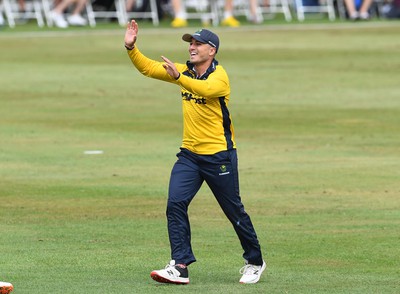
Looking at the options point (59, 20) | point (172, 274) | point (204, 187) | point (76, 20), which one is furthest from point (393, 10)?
point (172, 274)

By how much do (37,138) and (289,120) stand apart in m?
4.81

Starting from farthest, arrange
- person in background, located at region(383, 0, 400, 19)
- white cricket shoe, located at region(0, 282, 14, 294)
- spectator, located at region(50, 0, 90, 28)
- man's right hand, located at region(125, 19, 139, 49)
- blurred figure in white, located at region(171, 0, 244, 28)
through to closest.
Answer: person in background, located at region(383, 0, 400, 19) → blurred figure in white, located at region(171, 0, 244, 28) → spectator, located at region(50, 0, 90, 28) → man's right hand, located at region(125, 19, 139, 49) → white cricket shoe, located at region(0, 282, 14, 294)

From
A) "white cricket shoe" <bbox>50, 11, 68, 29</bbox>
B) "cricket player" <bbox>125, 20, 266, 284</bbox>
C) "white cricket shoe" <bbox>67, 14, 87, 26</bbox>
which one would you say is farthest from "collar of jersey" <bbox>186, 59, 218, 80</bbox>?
"white cricket shoe" <bbox>67, 14, 87, 26</bbox>

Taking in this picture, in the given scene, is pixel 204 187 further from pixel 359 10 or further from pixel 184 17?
pixel 359 10

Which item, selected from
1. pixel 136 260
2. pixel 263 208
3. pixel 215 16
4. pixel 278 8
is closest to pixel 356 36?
pixel 215 16

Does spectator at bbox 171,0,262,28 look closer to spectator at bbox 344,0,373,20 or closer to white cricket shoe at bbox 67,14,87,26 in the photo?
white cricket shoe at bbox 67,14,87,26

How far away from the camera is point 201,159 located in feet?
33.0

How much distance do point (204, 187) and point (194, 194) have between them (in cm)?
587

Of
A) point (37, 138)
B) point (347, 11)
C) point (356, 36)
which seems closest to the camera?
→ point (37, 138)

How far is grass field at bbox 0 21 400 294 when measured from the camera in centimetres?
1077

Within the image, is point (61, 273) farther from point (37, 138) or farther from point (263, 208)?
point (37, 138)

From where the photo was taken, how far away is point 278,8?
4753cm

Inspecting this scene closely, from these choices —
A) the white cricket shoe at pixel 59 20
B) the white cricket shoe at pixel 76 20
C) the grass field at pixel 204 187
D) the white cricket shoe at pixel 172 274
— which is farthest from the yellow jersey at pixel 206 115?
the white cricket shoe at pixel 76 20

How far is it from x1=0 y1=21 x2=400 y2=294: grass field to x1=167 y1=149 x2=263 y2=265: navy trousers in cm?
31
